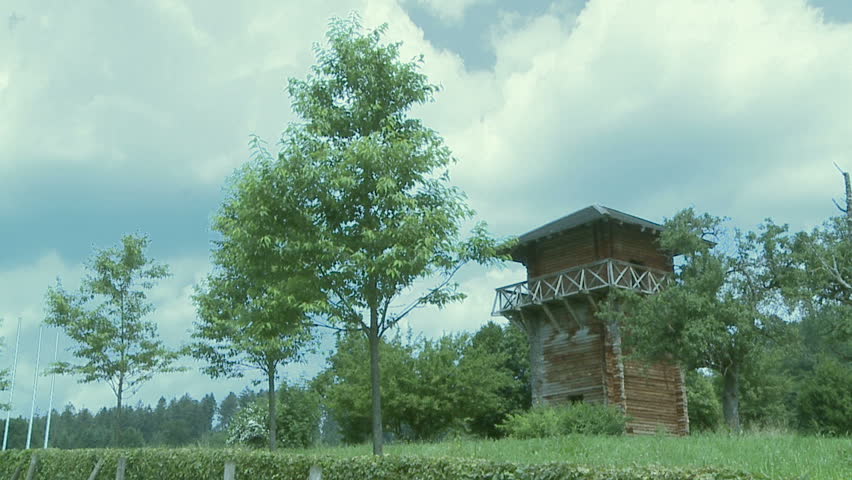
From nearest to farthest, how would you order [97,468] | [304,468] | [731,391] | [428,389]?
[304,468]
[97,468]
[731,391]
[428,389]

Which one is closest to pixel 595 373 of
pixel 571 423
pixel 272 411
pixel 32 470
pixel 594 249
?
pixel 594 249

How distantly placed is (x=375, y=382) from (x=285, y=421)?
22.8 meters

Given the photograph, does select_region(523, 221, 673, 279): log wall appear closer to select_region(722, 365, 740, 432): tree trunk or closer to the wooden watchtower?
the wooden watchtower

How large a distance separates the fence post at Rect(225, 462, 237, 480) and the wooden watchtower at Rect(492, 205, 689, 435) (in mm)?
19675

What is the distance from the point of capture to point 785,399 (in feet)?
159

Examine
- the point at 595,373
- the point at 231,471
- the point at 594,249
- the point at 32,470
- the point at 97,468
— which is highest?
the point at 594,249

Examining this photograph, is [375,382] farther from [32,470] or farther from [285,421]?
[285,421]

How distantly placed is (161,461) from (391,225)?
6.66 metres

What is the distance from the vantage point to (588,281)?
3106 centimetres

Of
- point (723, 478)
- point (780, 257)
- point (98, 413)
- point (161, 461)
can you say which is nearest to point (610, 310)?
point (780, 257)

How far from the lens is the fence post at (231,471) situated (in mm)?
13062

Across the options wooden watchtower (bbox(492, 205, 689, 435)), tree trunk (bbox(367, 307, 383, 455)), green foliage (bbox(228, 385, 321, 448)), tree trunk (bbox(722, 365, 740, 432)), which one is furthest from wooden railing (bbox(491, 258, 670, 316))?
tree trunk (bbox(367, 307, 383, 455))

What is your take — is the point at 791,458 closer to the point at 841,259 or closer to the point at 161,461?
the point at 161,461

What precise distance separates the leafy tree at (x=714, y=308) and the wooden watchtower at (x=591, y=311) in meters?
2.20
